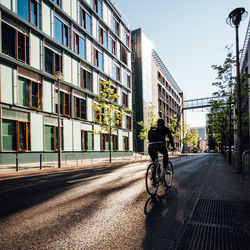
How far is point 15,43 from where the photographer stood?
1631 cm

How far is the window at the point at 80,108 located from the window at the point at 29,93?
5.20 meters

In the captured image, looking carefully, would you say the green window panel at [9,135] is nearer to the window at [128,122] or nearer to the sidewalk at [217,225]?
the sidewalk at [217,225]

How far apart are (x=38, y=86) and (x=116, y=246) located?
1818 cm

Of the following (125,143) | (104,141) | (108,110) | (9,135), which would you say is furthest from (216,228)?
(125,143)

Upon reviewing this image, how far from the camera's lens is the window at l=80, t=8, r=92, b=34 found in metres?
25.0

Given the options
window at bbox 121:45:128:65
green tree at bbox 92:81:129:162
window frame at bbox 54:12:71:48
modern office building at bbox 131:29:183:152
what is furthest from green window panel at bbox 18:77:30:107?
modern office building at bbox 131:29:183:152

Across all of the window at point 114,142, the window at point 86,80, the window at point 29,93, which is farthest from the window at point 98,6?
the window at point 114,142

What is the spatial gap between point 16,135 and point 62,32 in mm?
11896

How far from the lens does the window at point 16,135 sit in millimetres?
15233

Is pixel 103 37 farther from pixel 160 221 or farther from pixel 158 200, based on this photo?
pixel 160 221

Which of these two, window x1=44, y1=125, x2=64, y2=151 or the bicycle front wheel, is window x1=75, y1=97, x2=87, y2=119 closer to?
window x1=44, y1=125, x2=64, y2=151

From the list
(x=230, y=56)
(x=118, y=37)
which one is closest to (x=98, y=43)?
(x=118, y=37)

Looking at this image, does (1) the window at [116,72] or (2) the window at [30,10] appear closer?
(2) the window at [30,10]

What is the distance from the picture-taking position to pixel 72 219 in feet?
10.8
